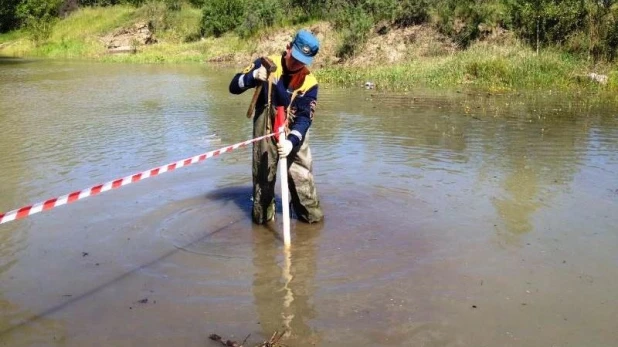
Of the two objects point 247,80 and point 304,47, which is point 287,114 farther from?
point 304,47

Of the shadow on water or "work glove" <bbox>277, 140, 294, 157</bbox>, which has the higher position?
"work glove" <bbox>277, 140, 294, 157</bbox>

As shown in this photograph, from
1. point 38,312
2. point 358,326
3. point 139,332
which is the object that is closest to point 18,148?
point 38,312

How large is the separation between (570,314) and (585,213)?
2326 mm

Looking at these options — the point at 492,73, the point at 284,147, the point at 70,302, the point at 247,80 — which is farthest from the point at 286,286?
the point at 492,73

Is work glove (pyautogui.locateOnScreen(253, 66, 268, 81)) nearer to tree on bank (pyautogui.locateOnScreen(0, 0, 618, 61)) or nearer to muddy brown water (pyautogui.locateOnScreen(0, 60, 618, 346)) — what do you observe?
muddy brown water (pyautogui.locateOnScreen(0, 60, 618, 346))

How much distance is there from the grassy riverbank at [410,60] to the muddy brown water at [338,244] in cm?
572

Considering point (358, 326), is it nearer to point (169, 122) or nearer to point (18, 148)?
point (18, 148)

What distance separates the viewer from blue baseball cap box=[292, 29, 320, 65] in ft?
15.9

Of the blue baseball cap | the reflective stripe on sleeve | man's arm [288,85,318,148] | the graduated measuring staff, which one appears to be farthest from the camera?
man's arm [288,85,318,148]

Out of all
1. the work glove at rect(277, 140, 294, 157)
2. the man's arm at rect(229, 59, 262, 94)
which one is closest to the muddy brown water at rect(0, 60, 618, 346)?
the work glove at rect(277, 140, 294, 157)

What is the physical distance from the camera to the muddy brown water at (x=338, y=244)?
12.7 feet

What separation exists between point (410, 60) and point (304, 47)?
56.4 ft

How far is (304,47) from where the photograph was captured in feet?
16.0

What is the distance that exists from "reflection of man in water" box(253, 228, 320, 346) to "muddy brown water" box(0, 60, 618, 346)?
0.6 inches
